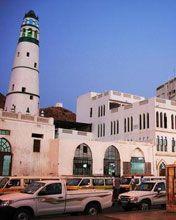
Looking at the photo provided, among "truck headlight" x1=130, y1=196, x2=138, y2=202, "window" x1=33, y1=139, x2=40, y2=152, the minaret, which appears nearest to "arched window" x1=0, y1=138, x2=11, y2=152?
"window" x1=33, y1=139, x2=40, y2=152

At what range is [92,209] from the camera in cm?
1315

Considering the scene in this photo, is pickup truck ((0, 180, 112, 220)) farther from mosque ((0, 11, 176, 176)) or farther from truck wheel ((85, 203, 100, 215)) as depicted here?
mosque ((0, 11, 176, 176))

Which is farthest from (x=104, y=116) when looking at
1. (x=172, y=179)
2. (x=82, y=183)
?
(x=172, y=179)

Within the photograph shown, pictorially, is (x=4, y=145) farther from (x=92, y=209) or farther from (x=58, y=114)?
(x=58, y=114)

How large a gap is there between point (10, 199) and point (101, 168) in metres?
24.6

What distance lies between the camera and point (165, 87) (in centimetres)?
7700

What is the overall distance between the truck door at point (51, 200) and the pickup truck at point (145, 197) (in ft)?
15.3

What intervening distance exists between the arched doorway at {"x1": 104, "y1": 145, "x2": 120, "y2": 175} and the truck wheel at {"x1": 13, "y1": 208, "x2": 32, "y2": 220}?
2466 centimetres

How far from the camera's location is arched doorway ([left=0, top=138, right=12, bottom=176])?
29.6 m

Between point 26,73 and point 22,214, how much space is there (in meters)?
29.4

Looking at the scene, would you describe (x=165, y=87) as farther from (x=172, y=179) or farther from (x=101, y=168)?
(x=172, y=179)

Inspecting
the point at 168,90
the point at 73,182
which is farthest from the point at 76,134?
the point at 168,90

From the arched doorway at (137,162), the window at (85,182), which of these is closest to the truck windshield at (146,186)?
the window at (85,182)

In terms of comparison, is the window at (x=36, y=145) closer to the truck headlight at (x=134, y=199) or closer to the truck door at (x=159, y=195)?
the truck door at (x=159, y=195)
